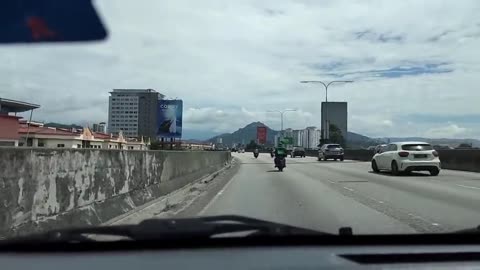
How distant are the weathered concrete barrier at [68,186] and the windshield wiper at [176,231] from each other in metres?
2.92

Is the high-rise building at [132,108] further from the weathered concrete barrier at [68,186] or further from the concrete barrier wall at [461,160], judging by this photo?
the concrete barrier wall at [461,160]

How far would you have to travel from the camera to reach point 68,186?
8938mm

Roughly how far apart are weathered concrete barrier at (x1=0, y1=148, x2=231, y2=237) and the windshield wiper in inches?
115

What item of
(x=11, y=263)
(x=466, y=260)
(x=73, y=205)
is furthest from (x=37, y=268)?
(x=73, y=205)

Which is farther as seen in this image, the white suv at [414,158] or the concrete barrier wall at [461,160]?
the concrete barrier wall at [461,160]

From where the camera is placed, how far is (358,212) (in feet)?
39.6

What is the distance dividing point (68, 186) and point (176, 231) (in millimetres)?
4991

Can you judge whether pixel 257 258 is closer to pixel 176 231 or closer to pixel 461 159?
pixel 176 231

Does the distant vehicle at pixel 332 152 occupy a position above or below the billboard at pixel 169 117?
below

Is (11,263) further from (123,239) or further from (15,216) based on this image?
(15,216)

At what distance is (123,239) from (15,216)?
11.4ft

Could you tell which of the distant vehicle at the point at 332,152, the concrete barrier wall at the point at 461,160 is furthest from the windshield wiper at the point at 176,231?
the distant vehicle at the point at 332,152

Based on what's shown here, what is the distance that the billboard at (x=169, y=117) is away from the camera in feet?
111

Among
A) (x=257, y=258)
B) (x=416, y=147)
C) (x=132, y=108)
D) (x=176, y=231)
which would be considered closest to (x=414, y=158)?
(x=416, y=147)
